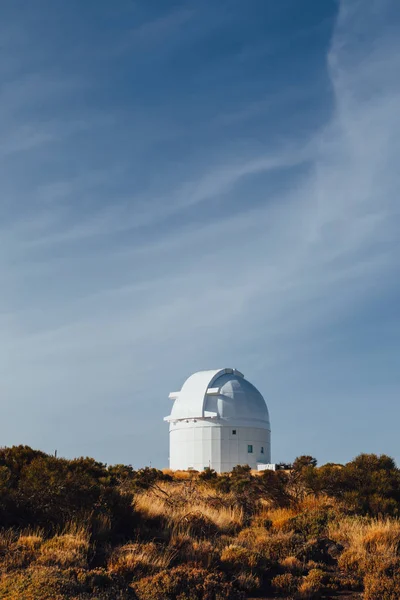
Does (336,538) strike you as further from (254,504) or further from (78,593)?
(78,593)

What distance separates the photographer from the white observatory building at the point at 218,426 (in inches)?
1580

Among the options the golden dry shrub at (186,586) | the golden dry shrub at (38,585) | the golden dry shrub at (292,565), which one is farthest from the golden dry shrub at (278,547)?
the golden dry shrub at (38,585)

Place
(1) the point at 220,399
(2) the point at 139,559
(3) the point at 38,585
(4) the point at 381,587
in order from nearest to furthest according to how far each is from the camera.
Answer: (3) the point at 38,585, (2) the point at 139,559, (4) the point at 381,587, (1) the point at 220,399

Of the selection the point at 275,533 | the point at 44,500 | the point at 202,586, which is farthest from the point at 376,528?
the point at 44,500

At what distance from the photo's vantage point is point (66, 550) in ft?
26.0

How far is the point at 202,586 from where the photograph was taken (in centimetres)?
757

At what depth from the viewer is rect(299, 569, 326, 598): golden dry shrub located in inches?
327

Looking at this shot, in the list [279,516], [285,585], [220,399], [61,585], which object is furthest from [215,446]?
[61,585]

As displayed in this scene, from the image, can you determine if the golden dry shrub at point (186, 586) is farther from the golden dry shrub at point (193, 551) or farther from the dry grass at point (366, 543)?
the dry grass at point (366, 543)

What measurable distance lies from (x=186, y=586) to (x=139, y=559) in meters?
0.84

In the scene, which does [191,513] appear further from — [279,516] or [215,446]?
[215,446]

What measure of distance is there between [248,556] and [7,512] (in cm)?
365

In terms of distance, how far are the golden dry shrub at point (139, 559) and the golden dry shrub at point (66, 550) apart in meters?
0.41

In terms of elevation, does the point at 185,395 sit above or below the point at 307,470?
above
